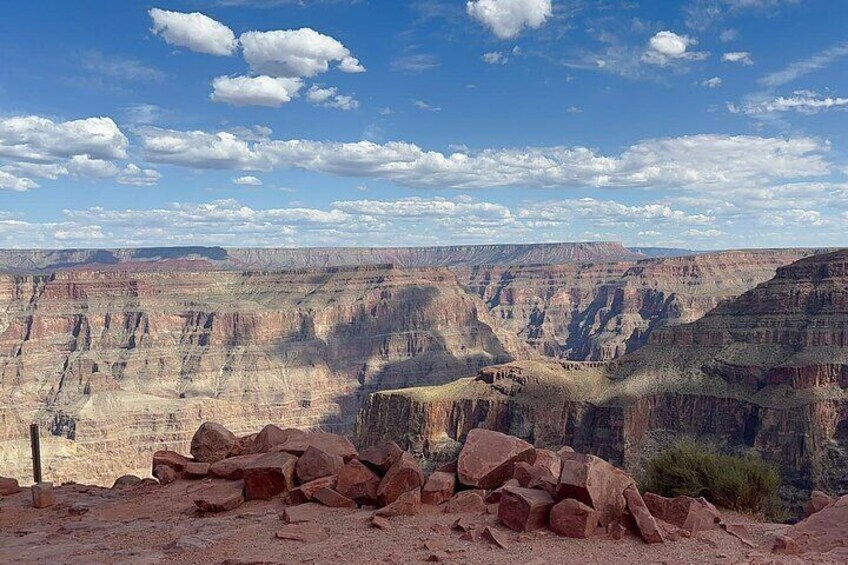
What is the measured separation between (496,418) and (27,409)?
262 feet

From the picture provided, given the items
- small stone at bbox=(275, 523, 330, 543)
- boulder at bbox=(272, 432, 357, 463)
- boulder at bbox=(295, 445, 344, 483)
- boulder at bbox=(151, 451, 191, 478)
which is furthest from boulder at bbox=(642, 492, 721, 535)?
boulder at bbox=(151, 451, 191, 478)

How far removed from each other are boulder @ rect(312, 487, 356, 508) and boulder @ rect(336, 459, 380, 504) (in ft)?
0.70

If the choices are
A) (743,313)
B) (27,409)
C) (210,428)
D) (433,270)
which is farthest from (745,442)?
(433,270)

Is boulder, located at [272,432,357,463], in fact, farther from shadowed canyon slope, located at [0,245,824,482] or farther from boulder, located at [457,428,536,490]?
shadowed canyon slope, located at [0,245,824,482]

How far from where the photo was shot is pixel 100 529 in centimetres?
1253

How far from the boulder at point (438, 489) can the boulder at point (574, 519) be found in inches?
92.7

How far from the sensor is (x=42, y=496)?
1502 cm

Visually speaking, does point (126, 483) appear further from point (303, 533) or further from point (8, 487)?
point (303, 533)

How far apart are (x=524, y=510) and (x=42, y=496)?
1074 cm

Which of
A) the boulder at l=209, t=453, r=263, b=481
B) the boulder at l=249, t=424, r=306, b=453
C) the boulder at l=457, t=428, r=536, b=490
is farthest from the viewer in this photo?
the boulder at l=249, t=424, r=306, b=453

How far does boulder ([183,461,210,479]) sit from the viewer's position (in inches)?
614

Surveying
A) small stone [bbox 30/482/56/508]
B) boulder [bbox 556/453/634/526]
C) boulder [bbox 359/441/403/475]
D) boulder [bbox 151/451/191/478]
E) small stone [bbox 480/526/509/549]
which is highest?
boulder [bbox 556/453/634/526]

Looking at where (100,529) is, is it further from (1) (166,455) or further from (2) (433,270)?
(2) (433,270)

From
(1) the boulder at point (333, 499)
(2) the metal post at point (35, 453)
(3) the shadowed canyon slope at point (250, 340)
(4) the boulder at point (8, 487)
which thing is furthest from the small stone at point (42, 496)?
(3) the shadowed canyon slope at point (250, 340)
